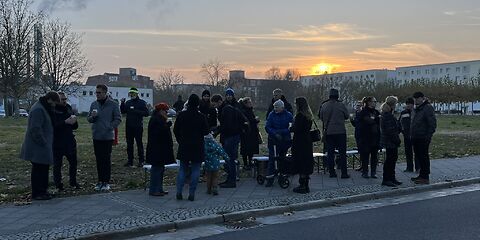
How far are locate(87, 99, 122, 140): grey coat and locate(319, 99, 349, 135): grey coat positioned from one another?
4799 millimetres

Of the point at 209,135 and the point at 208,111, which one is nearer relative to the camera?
the point at 209,135

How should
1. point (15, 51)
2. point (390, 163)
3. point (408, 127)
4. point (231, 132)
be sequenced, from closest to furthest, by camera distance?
point (231, 132) < point (390, 163) < point (408, 127) < point (15, 51)

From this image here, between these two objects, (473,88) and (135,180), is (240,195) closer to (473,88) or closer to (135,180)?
(135,180)

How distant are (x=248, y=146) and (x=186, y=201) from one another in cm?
349

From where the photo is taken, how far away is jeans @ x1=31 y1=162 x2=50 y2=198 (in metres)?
9.83

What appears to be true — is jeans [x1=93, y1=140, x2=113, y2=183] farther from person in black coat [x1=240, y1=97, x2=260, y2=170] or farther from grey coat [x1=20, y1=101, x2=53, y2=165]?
person in black coat [x1=240, y1=97, x2=260, y2=170]

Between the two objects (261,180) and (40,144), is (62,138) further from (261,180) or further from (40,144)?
(261,180)

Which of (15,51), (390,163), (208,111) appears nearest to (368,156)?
(390,163)

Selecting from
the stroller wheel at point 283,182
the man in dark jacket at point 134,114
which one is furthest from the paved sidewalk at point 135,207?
the man in dark jacket at point 134,114

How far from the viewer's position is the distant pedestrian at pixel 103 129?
10852 mm

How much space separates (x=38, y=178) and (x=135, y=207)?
1877 millimetres

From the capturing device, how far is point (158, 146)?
1034 centimetres

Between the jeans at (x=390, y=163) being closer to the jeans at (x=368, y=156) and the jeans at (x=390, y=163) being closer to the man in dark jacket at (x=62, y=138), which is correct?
the jeans at (x=368, y=156)

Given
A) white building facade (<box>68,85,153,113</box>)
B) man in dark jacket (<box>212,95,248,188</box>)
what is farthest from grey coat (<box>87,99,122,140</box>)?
white building facade (<box>68,85,153,113</box>)
